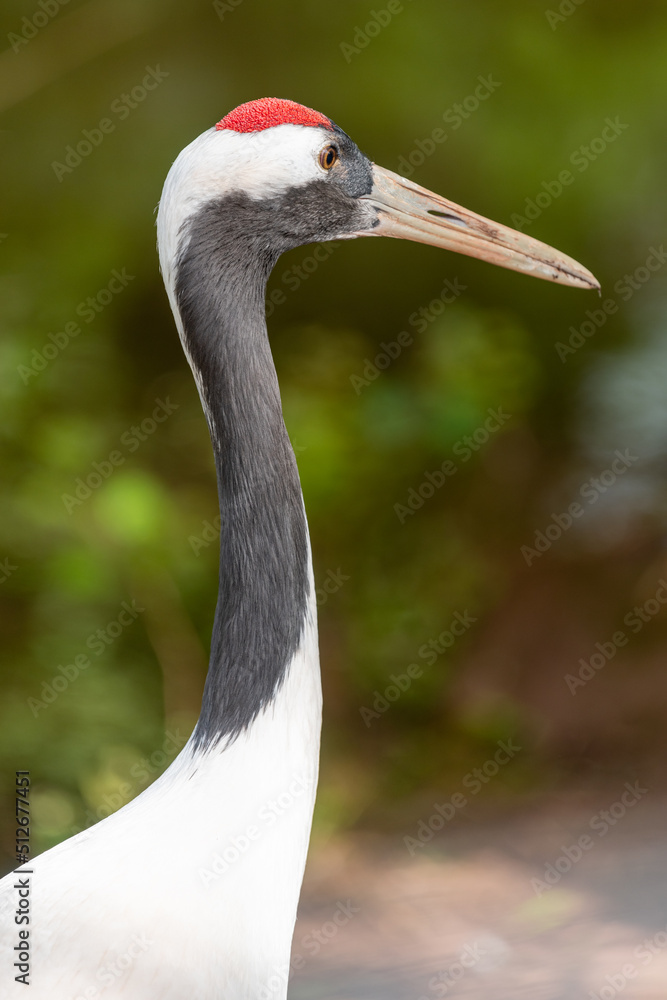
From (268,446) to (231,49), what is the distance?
2163 millimetres

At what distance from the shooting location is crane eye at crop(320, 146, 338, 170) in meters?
1.58

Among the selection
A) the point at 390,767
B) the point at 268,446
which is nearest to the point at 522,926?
the point at 390,767

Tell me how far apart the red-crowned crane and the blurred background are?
1.44 metres

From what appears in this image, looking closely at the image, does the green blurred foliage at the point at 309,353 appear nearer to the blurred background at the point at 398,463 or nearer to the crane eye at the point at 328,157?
the blurred background at the point at 398,463

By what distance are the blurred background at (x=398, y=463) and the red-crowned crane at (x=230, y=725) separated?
1436 mm

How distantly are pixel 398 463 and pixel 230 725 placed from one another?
6.62ft

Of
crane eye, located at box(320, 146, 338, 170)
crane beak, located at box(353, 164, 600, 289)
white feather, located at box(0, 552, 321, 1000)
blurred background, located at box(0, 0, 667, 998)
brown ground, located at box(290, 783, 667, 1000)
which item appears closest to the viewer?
white feather, located at box(0, 552, 321, 1000)

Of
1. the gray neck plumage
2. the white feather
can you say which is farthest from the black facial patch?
the white feather

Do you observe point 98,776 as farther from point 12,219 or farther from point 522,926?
point 12,219

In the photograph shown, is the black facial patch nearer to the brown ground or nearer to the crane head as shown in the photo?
the crane head

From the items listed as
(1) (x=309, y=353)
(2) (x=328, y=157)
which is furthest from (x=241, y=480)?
(1) (x=309, y=353)

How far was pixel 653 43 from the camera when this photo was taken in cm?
332

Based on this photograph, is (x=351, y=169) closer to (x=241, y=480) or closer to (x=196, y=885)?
(x=241, y=480)

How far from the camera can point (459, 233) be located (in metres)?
1.75
